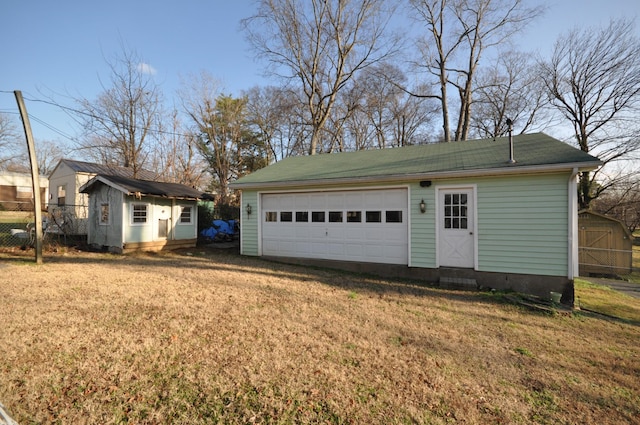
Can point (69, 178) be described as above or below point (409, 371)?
above

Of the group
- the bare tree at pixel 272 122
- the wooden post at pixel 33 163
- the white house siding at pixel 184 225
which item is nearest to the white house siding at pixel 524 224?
the white house siding at pixel 184 225

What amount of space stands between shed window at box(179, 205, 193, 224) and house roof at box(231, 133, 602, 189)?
3.91 m

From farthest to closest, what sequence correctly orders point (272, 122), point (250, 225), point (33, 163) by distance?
1. point (272, 122)
2. point (250, 225)
3. point (33, 163)

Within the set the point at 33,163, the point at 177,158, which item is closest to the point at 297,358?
the point at 33,163

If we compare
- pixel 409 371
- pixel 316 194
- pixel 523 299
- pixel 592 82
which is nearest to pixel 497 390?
pixel 409 371

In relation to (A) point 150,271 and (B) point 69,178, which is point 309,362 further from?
(B) point 69,178

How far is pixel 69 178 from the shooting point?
61.2 ft

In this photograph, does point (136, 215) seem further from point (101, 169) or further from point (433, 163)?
Answer: point (101, 169)

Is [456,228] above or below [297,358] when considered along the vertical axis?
above

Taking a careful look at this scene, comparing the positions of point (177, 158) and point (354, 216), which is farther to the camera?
point (177, 158)

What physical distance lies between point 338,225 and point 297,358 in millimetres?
5513

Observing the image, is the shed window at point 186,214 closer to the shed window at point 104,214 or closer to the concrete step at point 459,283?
the shed window at point 104,214

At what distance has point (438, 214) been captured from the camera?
24.0 feet

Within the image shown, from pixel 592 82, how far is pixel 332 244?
58.7ft
